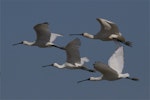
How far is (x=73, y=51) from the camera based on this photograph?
3694 centimetres

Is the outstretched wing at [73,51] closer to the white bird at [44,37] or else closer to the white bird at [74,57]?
the white bird at [74,57]

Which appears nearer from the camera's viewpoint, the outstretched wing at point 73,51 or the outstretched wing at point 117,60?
the outstretched wing at point 117,60

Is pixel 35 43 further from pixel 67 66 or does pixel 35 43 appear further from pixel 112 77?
pixel 112 77

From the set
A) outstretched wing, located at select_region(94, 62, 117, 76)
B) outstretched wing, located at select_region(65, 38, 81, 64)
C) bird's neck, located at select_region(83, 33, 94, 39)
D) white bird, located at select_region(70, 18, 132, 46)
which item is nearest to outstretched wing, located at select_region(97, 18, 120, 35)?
white bird, located at select_region(70, 18, 132, 46)

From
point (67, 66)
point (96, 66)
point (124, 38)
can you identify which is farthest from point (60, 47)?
point (96, 66)

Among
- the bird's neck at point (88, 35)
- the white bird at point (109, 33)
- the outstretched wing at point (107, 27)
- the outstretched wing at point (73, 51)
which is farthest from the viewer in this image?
the bird's neck at point (88, 35)

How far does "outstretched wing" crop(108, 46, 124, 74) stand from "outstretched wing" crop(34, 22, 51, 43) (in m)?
5.57

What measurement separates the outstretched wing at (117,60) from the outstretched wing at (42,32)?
5568 millimetres

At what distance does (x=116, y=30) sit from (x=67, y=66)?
3.86 metres

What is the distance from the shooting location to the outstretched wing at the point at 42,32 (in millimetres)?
38625

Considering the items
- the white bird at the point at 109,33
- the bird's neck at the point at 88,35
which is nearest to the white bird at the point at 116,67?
the white bird at the point at 109,33

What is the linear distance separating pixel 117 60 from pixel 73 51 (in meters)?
3.66

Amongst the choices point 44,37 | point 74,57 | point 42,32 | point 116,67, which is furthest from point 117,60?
point 44,37

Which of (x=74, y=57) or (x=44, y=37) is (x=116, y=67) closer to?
(x=74, y=57)
